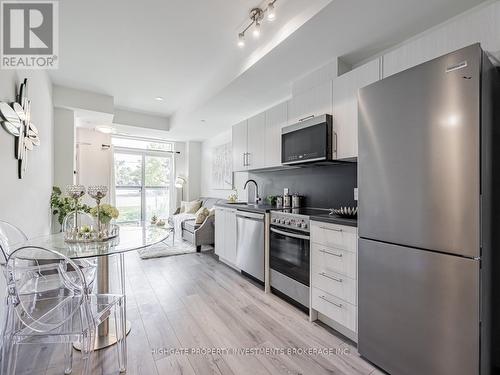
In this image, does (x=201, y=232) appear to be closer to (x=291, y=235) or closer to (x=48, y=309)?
(x=291, y=235)

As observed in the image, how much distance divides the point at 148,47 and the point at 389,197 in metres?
2.96

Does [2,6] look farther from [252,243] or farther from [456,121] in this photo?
[456,121]

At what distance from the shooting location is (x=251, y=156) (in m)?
3.57

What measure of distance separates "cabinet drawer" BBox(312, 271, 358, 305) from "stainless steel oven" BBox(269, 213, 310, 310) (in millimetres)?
149

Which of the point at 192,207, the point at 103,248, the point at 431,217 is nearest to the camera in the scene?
the point at 431,217

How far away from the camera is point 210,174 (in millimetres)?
6539

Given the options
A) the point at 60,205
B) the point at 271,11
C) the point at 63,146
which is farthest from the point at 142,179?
the point at 271,11

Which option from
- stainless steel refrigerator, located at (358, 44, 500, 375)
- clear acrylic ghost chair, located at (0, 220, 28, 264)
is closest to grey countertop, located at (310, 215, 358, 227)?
stainless steel refrigerator, located at (358, 44, 500, 375)

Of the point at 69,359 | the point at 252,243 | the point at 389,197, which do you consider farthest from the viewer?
the point at 252,243

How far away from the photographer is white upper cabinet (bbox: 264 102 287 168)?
2.99 meters

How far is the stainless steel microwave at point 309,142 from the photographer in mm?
2322

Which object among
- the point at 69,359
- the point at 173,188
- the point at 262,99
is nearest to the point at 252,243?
the point at 69,359

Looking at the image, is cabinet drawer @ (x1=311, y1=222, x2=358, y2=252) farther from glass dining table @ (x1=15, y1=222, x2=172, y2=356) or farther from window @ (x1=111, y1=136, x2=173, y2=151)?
window @ (x1=111, y1=136, x2=173, y2=151)

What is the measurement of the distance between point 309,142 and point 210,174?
173 inches
